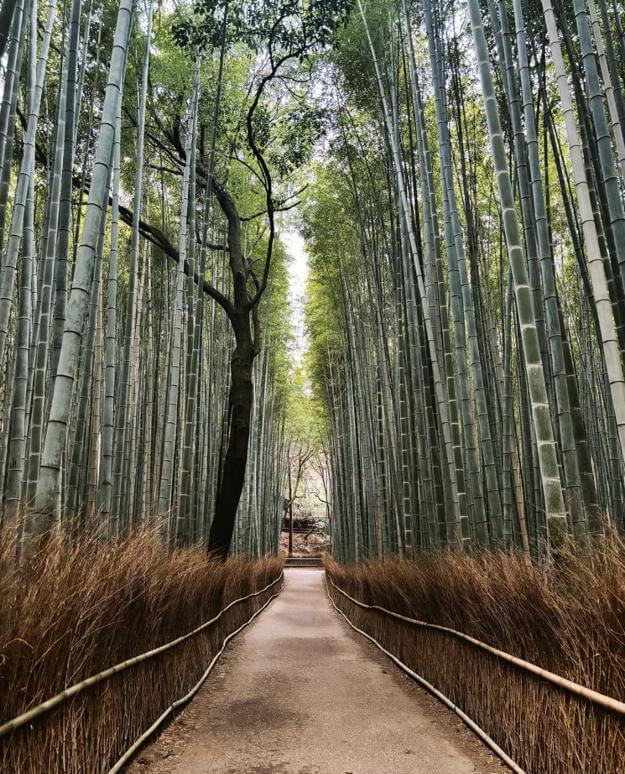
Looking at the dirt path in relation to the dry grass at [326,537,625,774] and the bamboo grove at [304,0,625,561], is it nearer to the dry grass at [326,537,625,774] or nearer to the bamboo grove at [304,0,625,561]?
the dry grass at [326,537,625,774]

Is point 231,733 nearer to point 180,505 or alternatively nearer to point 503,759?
point 503,759

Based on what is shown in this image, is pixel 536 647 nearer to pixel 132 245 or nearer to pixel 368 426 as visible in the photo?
pixel 132 245

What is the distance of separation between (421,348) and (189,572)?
2388 millimetres

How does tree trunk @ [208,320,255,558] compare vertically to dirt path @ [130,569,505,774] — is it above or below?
above

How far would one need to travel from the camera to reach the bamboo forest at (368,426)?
1632 mm

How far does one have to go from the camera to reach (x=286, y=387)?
13.6m

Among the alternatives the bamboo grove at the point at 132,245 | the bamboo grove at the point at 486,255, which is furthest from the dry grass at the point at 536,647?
the bamboo grove at the point at 132,245

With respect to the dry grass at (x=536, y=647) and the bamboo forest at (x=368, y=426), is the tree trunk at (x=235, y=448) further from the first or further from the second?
the dry grass at (x=536, y=647)

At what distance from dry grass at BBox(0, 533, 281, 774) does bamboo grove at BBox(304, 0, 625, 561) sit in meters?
1.59

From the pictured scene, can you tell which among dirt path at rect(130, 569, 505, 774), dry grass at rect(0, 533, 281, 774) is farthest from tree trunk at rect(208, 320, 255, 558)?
dry grass at rect(0, 533, 281, 774)

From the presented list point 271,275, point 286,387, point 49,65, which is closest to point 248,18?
point 49,65

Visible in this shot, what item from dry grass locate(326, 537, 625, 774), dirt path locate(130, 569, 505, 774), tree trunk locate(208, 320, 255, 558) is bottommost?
dirt path locate(130, 569, 505, 774)

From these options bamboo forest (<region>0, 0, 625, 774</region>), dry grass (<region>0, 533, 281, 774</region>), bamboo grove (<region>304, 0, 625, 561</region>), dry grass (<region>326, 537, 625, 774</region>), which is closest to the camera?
dry grass (<region>0, 533, 281, 774</region>)

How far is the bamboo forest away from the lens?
5.35 ft
